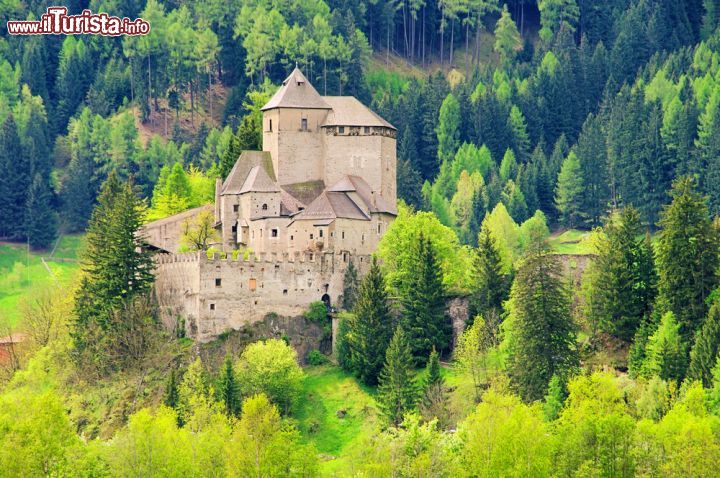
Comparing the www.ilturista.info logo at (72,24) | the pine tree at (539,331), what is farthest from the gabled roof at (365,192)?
the www.ilturista.info logo at (72,24)

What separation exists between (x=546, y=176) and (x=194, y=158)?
31.8 meters

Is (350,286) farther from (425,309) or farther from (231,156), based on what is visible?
(231,156)

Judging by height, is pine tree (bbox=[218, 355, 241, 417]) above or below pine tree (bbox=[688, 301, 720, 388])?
below

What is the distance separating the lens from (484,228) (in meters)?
122

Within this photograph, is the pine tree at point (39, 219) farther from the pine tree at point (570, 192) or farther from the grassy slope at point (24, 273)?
the pine tree at point (570, 192)

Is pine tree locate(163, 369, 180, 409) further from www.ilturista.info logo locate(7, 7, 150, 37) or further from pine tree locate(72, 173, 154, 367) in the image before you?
www.ilturista.info logo locate(7, 7, 150, 37)

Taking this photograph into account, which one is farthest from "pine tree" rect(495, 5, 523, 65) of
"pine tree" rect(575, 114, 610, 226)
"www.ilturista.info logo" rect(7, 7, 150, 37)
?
"pine tree" rect(575, 114, 610, 226)

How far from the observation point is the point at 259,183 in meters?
115

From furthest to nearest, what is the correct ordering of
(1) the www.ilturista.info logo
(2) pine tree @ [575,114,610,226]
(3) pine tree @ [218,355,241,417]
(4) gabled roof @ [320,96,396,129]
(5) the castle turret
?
(1) the www.ilturista.info logo, (2) pine tree @ [575,114,610,226], (4) gabled roof @ [320,96,396,129], (5) the castle turret, (3) pine tree @ [218,355,241,417]

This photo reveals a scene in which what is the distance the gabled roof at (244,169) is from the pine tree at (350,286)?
8664 millimetres

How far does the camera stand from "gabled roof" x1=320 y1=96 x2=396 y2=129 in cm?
11775

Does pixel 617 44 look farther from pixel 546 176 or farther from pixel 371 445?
pixel 371 445

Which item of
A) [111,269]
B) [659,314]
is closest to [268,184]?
[111,269]

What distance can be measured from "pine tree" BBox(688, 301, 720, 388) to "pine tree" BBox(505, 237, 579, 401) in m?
6.43
